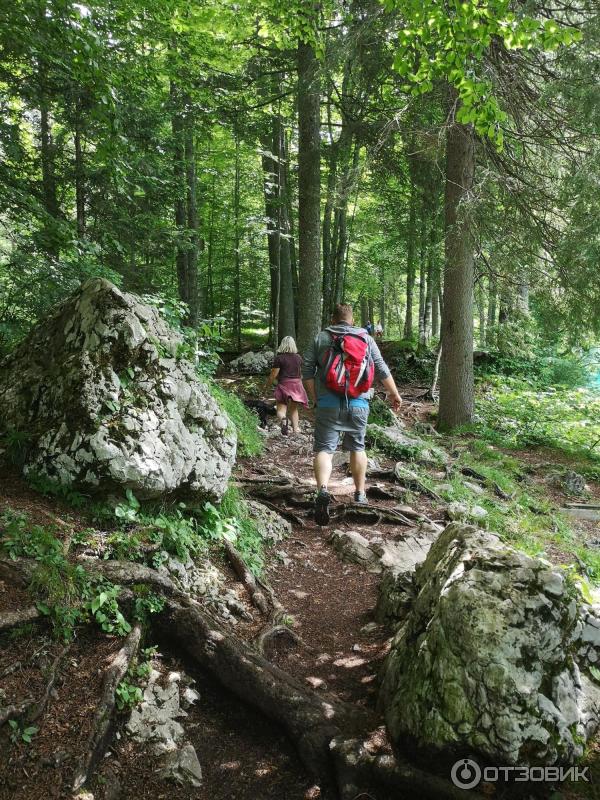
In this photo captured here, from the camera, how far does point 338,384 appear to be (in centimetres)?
571

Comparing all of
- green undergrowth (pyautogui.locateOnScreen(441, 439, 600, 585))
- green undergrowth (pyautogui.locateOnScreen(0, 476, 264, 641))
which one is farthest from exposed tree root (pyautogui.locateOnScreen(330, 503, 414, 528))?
green undergrowth (pyautogui.locateOnScreen(0, 476, 264, 641))

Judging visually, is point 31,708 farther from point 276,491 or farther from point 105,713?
point 276,491

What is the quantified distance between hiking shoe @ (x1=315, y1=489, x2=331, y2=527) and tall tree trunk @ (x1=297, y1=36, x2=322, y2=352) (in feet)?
20.5

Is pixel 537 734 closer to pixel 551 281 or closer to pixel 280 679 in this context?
pixel 280 679

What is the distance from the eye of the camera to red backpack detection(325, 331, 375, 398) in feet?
18.6

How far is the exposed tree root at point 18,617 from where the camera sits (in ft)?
8.66

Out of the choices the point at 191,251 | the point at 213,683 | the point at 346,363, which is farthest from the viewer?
the point at 191,251

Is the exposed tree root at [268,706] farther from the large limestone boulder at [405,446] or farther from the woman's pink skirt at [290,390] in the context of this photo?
the woman's pink skirt at [290,390]

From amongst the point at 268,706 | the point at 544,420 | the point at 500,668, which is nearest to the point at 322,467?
the point at 268,706

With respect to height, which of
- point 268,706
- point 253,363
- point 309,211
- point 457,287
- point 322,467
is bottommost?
point 268,706

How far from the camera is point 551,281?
35.9ft

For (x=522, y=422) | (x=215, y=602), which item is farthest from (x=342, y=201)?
(x=215, y=602)

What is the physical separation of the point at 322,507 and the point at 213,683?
115 inches

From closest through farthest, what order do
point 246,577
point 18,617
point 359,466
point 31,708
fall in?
point 31,708
point 18,617
point 246,577
point 359,466
